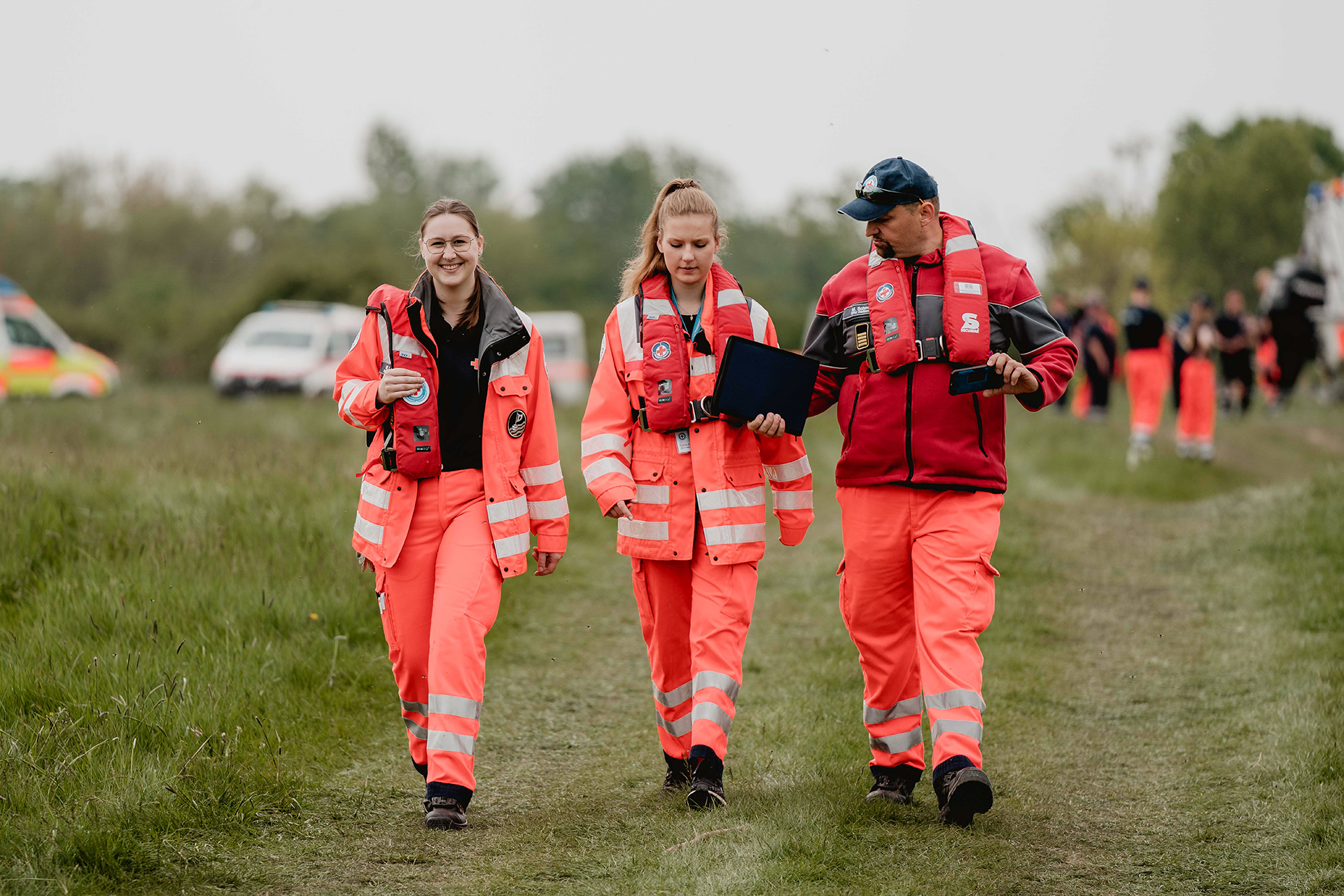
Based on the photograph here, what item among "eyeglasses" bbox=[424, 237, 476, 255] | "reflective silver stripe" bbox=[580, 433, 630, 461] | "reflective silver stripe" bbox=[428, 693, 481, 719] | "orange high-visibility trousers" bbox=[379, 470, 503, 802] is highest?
"eyeglasses" bbox=[424, 237, 476, 255]

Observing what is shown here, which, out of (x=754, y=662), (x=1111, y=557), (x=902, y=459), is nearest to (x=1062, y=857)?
(x=902, y=459)

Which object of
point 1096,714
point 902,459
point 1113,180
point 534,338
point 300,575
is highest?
point 1113,180

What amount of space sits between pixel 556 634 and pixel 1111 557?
483cm

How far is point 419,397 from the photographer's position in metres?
4.89

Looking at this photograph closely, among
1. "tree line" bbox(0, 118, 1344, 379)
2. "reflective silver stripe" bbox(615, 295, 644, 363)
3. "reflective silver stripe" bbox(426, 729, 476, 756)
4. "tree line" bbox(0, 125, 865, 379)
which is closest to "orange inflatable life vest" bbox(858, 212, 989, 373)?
"reflective silver stripe" bbox(615, 295, 644, 363)

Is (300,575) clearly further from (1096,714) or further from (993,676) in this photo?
(1096,714)

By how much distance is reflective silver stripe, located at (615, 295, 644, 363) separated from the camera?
5.04 m

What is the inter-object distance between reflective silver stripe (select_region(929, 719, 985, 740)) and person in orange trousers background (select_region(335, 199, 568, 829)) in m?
1.54

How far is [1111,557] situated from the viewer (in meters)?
10.7

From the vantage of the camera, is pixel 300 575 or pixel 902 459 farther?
pixel 300 575

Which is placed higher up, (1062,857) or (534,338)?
(534,338)

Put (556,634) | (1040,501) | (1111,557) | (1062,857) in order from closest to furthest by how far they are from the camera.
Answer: (1062,857) < (556,634) < (1111,557) < (1040,501)

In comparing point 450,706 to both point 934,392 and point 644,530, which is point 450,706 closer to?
point 644,530

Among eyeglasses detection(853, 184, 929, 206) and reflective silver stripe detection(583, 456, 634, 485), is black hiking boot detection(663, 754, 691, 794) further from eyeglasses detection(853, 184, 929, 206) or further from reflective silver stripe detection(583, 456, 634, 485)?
eyeglasses detection(853, 184, 929, 206)
